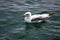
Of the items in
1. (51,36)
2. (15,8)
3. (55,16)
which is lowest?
(51,36)

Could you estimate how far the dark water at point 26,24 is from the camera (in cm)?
626

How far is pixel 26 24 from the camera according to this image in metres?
6.84

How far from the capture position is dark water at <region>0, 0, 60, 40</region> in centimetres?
626

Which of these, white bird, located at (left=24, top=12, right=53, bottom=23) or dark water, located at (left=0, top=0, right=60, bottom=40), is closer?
dark water, located at (left=0, top=0, right=60, bottom=40)

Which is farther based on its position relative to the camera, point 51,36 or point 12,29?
point 12,29

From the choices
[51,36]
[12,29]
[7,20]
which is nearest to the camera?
[51,36]

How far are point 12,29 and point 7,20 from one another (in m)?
0.50

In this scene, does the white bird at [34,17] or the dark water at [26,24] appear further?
the white bird at [34,17]

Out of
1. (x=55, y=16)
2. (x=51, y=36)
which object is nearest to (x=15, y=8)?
(x=55, y=16)

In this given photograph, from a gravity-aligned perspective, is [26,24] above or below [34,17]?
below

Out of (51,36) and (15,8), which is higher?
(15,8)

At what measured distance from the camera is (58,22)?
671 centimetres

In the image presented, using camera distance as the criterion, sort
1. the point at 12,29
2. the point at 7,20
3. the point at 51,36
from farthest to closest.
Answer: the point at 7,20, the point at 12,29, the point at 51,36

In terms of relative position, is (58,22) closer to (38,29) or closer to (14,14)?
(38,29)
